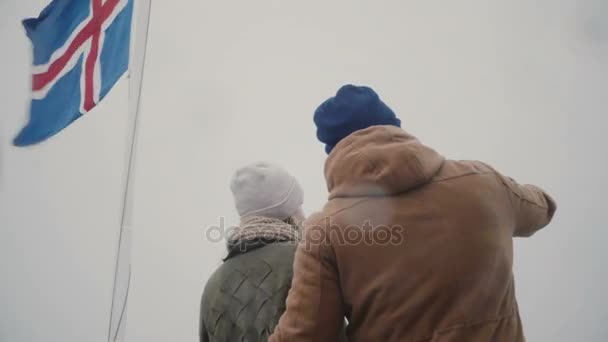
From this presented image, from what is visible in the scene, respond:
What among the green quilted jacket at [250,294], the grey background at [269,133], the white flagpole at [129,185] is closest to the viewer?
the green quilted jacket at [250,294]

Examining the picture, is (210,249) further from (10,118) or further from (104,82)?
(10,118)

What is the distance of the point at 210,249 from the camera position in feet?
6.93

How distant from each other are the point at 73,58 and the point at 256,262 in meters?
0.89

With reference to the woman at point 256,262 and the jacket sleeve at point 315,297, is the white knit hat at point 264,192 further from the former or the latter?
the jacket sleeve at point 315,297

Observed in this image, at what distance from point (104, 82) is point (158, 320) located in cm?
139

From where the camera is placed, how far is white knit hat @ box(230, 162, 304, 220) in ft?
3.07

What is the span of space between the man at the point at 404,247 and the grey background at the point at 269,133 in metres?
1.34

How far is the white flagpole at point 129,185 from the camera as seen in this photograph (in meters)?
1.12

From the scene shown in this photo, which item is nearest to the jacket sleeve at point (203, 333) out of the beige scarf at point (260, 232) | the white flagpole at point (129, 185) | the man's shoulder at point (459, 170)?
the beige scarf at point (260, 232)

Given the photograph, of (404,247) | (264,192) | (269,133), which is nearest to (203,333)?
(264,192)

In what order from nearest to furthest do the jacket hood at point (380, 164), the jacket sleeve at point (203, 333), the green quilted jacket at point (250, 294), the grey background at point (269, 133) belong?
the jacket hood at point (380, 164)
the green quilted jacket at point (250, 294)
the jacket sleeve at point (203, 333)
the grey background at point (269, 133)

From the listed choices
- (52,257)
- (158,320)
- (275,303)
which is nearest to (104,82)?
(275,303)

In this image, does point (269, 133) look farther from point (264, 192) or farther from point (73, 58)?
point (264, 192)

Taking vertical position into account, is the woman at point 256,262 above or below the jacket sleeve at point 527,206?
below
